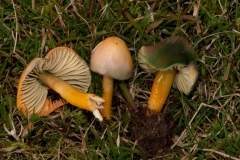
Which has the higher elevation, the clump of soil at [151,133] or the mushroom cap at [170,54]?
the mushroom cap at [170,54]

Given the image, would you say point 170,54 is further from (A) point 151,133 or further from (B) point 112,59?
(A) point 151,133

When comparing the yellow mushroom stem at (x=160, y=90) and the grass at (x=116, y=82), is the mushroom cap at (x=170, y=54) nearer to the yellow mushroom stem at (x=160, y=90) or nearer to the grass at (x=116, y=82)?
the yellow mushroom stem at (x=160, y=90)

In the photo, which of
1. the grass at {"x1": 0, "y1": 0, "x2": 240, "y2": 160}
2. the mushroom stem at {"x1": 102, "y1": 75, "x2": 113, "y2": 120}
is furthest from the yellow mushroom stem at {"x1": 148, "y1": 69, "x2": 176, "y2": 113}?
the mushroom stem at {"x1": 102, "y1": 75, "x2": 113, "y2": 120}

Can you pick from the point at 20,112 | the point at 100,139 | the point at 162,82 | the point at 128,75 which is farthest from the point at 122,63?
the point at 20,112

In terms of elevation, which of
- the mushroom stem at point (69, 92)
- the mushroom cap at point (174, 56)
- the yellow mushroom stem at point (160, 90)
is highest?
the mushroom cap at point (174, 56)

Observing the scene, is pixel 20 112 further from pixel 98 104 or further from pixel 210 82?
pixel 210 82

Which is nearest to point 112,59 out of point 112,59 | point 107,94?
point 112,59

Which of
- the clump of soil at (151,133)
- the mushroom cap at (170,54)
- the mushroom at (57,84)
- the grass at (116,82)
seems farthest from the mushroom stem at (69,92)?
the mushroom cap at (170,54)
